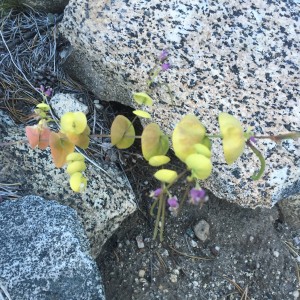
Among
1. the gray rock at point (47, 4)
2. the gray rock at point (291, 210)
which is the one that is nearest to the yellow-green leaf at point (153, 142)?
the gray rock at point (291, 210)

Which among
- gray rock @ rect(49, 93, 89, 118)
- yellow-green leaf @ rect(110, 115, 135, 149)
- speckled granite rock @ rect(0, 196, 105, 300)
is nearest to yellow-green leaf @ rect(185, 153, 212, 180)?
yellow-green leaf @ rect(110, 115, 135, 149)

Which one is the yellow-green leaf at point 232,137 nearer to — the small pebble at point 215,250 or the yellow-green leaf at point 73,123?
the yellow-green leaf at point 73,123

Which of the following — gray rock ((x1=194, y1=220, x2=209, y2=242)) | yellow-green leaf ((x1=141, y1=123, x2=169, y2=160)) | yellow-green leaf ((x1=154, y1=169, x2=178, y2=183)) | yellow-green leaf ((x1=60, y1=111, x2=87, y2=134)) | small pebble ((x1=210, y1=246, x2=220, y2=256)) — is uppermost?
yellow-green leaf ((x1=154, y1=169, x2=178, y2=183))

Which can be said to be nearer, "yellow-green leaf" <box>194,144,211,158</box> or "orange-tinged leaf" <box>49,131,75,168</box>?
"yellow-green leaf" <box>194,144,211,158</box>

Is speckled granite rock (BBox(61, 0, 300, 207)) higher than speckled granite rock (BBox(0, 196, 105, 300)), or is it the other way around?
speckled granite rock (BBox(61, 0, 300, 207))

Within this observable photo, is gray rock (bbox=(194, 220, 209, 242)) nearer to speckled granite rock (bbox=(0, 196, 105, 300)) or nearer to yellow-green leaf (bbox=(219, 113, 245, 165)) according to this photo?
speckled granite rock (bbox=(0, 196, 105, 300))

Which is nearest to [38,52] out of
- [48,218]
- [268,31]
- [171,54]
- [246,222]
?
[171,54]
